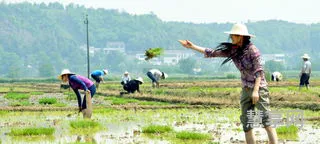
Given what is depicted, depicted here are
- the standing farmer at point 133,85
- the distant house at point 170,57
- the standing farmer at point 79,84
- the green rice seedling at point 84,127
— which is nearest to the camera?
the green rice seedling at point 84,127

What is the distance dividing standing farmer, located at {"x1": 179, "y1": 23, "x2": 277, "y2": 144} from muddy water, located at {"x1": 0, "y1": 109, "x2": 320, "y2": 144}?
1718mm

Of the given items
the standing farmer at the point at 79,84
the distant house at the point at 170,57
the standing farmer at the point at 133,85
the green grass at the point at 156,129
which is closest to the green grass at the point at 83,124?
the standing farmer at the point at 79,84

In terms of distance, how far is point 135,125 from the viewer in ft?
37.8

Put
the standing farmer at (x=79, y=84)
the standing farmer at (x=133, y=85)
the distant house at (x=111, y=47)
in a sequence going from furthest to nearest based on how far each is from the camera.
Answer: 1. the distant house at (x=111, y=47)
2. the standing farmer at (x=133, y=85)
3. the standing farmer at (x=79, y=84)

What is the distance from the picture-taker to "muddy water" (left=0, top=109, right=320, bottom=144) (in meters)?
9.22


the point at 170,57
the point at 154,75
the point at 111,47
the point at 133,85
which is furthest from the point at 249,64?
the point at 111,47

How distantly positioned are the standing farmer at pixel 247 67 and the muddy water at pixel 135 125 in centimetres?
172

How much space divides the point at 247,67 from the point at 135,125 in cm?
469

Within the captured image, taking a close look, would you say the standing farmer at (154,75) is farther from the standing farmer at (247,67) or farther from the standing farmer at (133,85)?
the standing farmer at (247,67)

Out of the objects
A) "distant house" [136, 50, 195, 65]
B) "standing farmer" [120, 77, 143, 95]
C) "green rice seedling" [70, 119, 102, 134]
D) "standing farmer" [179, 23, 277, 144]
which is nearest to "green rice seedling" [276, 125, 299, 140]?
"standing farmer" [179, 23, 277, 144]

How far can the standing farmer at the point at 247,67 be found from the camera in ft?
23.1

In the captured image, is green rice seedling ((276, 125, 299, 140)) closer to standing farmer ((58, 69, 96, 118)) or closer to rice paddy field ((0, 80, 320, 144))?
rice paddy field ((0, 80, 320, 144))

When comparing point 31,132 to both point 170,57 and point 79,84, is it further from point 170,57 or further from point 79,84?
point 170,57

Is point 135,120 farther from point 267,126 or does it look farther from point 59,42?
point 59,42
